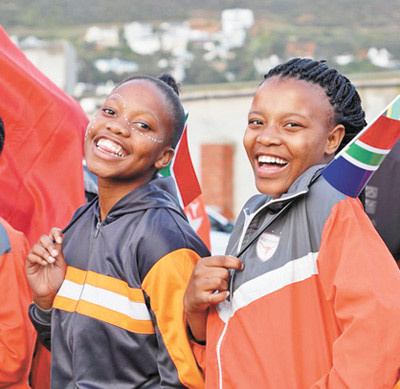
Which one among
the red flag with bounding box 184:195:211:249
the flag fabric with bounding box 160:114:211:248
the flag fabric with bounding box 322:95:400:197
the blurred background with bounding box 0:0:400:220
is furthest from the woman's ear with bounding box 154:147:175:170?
the blurred background with bounding box 0:0:400:220

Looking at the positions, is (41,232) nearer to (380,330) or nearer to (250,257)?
(250,257)

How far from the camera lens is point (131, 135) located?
256 cm

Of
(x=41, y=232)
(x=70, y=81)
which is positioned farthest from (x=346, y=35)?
(x=41, y=232)

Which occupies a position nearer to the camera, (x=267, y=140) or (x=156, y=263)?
(x=267, y=140)

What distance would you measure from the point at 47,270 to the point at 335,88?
1.15 m

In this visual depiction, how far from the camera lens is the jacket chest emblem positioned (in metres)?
2.05

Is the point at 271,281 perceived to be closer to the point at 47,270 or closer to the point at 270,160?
Result: the point at 270,160

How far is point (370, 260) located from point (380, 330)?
6.7 inches

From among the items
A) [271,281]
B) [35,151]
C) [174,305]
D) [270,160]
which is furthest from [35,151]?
[271,281]

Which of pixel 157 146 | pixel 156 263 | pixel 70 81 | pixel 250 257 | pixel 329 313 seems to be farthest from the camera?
pixel 70 81

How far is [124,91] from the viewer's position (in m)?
2.64

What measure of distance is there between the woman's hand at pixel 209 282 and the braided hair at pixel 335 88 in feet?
1.71

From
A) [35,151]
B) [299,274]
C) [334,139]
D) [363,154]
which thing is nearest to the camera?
[363,154]

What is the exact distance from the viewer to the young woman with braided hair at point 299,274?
5.86 ft
